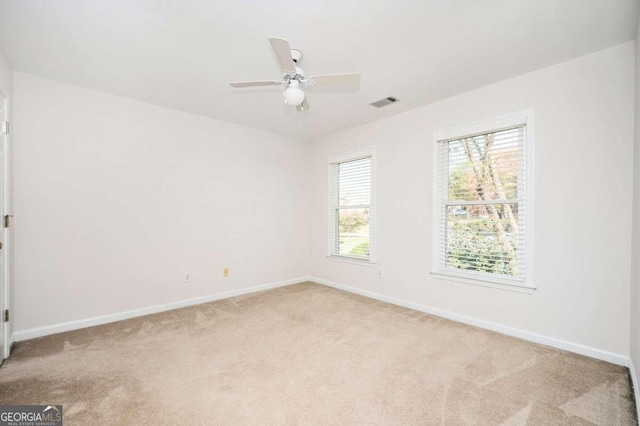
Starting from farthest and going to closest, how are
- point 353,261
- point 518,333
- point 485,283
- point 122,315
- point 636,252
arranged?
point 353,261
point 122,315
point 485,283
point 518,333
point 636,252

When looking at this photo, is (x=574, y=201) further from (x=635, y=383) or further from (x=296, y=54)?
(x=296, y=54)

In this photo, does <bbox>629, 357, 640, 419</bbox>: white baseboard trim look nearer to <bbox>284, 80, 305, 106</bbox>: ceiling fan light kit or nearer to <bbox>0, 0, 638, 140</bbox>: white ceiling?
<bbox>0, 0, 638, 140</bbox>: white ceiling

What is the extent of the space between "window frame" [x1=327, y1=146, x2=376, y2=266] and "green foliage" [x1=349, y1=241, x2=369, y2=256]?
8 centimetres

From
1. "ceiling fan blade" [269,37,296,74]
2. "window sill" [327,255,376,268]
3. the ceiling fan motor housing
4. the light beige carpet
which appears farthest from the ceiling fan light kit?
"window sill" [327,255,376,268]

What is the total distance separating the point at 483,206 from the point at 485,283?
841 mm

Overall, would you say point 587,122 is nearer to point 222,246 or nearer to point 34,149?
point 222,246

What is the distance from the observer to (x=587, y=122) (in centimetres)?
257

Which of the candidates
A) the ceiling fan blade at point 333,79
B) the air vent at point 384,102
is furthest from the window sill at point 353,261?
the ceiling fan blade at point 333,79

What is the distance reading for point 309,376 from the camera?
224cm

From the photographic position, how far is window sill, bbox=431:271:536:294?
288 centimetres

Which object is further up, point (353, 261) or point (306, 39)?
point (306, 39)

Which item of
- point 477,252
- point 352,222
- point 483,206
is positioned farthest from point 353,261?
point 483,206

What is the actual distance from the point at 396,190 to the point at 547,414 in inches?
109

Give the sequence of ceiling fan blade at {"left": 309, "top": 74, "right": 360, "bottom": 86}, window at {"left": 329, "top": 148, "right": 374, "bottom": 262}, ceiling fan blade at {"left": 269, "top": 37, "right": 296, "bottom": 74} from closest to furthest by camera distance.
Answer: ceiling fan blade at {"left": 269, "top": 37, "right": 296, "bottom": 74}
ceiling fan blade at {"left": 309, "top": 74, "right": 360, "bottom": 86}
window at {"left": 329, "top": 148, "right": 374, "bottom": 262}
